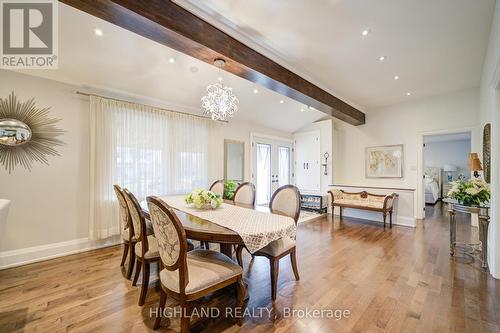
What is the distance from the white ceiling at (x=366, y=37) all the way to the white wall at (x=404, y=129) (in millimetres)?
803

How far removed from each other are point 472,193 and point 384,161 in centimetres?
290

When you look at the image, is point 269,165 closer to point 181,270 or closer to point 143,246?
point 143,246

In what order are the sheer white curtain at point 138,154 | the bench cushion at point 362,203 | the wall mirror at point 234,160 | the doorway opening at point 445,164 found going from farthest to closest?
1. the doorway opening at point 445,164
2. the wall mirror at point 234,160
3. the bench cushion at point 362,203
4. the sheer white curtain at point 138,154

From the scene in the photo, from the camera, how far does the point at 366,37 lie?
2631 millimetres

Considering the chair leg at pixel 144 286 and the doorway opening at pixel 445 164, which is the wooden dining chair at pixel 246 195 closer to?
the chair leg at pixel 144 286

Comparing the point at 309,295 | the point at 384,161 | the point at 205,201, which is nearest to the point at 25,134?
the point at 205,201

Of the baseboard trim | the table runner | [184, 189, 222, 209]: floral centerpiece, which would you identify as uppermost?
[184, 189, 222, 209]: floral centerpiece

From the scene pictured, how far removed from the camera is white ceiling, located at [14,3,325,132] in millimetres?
2424

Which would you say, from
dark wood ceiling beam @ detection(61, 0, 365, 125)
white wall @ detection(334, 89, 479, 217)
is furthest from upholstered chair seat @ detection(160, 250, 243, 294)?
white wall @ detection(334, 89, 479, 217)

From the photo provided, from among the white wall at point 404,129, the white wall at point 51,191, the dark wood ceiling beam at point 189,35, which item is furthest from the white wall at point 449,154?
the white wall at point 51,191

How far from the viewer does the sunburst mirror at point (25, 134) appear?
2.60m

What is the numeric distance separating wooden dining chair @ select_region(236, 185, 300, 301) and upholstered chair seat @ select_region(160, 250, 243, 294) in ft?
1.25

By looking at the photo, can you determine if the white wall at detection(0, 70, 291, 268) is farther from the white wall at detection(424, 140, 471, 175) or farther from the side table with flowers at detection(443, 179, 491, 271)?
the white wall at detection(424, 140, 471, 175)

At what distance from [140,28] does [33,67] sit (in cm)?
205
